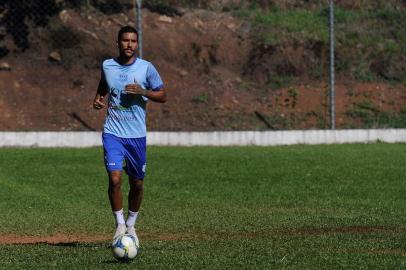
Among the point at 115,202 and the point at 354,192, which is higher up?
the point at 115,202

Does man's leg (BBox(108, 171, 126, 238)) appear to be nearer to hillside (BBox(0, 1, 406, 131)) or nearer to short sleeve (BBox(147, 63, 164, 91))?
short sleeve (BBox(147, 63, 164, 91))

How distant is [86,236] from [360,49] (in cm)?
2065

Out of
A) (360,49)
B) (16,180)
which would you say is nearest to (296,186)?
(16,180)

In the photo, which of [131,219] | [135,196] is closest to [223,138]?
[135,196]

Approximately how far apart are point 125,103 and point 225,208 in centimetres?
575

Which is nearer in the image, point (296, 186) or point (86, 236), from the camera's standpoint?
point (86, 236)

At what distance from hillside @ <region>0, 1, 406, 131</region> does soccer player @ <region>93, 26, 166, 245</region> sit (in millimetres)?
15371

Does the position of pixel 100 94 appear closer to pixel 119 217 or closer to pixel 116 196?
pixel 116 196

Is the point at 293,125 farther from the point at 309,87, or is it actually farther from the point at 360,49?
the point at 360,49

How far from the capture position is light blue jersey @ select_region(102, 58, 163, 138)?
10.9 meters

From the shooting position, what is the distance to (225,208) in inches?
644

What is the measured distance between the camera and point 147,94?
425 inches

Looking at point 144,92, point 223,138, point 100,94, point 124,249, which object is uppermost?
point 144,92

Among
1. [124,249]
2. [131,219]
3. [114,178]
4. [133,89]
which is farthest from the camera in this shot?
[131,219]
